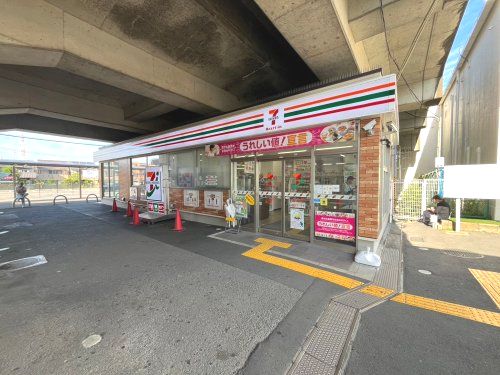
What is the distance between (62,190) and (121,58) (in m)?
25.5

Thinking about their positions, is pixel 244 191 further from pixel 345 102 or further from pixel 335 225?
pixel 345 102

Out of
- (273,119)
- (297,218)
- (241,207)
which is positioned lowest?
(297,218)

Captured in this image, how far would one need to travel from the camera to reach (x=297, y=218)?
618cm

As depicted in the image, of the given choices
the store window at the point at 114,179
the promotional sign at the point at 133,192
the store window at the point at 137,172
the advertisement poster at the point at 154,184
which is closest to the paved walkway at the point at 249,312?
the advertisement poster at the point at 154,184

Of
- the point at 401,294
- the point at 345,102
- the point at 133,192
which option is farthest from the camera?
the point at 133,192

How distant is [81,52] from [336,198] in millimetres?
6270

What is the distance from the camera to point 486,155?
32.0 feet

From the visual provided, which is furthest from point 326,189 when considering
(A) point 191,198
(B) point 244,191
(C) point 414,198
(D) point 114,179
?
(D) point 114,179

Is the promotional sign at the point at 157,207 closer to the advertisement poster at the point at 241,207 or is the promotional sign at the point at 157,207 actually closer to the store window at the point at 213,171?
the store window at the point at 213,171

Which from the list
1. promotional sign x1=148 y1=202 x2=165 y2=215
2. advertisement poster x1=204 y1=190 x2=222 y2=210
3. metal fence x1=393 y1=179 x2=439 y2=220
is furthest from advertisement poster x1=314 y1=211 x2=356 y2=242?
promotional sign x1=148 y1=202 x2=165 y2=215

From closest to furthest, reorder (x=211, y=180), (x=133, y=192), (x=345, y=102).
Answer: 1. (x=345, y=102)
2. (x=211, y=180)
3. (x=133, y=192)

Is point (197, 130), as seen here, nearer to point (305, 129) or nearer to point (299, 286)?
point (305, 129)

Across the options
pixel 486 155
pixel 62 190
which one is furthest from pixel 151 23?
pixel 62 190

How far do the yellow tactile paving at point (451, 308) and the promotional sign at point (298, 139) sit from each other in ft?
11.0
